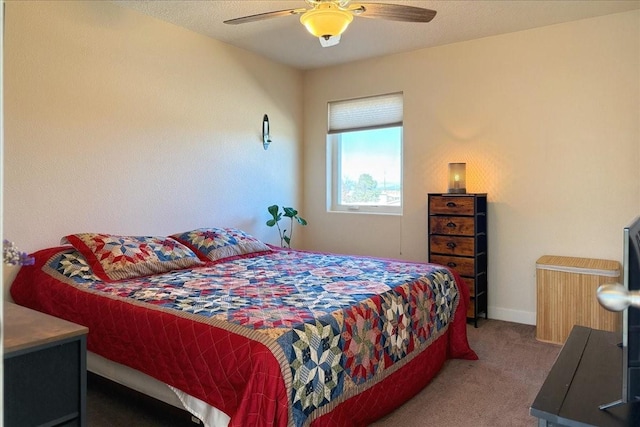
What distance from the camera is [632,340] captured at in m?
1.03

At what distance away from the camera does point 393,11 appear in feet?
7.41

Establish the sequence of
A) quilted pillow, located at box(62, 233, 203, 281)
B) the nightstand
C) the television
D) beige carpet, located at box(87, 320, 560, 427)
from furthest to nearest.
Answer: quilted pillow, located at box(62, 233, 203, 281)
beige carpet, located at box(87, 320, 560, 427)
the nightstand
the television

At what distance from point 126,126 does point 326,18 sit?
5.96ft

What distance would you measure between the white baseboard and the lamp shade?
2.79 meters

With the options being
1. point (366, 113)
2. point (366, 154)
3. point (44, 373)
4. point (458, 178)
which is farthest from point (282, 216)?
point (44, 373)

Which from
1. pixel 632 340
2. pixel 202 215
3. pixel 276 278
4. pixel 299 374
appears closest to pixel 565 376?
pixel 632 340

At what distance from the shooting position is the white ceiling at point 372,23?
3.12 metres

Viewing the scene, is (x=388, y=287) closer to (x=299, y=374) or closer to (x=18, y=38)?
(x=299, y=374)

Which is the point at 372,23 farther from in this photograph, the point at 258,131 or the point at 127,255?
the point at 127,255

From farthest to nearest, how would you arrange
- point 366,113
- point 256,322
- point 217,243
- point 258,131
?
point 366,113 → point 258,131 → point 217,243 → point 256,322

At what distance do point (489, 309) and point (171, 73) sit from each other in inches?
131

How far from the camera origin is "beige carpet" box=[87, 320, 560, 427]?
2154mm

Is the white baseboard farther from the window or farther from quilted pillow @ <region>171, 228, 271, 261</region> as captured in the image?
quilted pillow @ <region>171, 228, 271, 261</region>

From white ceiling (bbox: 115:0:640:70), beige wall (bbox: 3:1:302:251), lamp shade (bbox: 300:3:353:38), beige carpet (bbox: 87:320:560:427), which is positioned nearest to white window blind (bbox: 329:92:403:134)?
white ceiling (bbox: 115:0:640:70)
